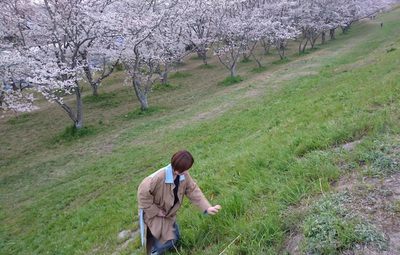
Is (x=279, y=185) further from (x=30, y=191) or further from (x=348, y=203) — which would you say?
(x=30, y=191)

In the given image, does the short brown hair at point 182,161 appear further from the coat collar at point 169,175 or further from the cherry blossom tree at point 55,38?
the cherry blossom tree at point 55,38

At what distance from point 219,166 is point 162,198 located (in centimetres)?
253

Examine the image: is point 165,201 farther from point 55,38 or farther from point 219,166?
point 55,38

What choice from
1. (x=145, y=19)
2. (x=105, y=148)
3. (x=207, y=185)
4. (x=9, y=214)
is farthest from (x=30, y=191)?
(x=145, y=19)

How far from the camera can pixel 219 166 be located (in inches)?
219

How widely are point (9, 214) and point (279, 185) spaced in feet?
24.7

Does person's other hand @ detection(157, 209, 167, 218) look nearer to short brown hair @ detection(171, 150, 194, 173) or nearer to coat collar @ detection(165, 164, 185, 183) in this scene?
coat collar @ detection(165, 164, 185, 183)

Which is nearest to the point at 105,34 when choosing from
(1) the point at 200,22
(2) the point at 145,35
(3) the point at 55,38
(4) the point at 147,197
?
(2) the point at 145,35

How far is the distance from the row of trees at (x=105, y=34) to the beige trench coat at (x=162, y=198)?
998 cm

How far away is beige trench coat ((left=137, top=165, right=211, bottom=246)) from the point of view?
3076mm

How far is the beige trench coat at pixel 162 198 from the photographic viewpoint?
3.08 metres

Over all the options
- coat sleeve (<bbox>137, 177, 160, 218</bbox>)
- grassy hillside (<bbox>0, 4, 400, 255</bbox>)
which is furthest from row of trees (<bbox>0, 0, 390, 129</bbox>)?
coat sleeve (<bbox>137, 177, 160, 218</bbox>)

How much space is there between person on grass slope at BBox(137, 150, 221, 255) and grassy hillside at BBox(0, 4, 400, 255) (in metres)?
0.22

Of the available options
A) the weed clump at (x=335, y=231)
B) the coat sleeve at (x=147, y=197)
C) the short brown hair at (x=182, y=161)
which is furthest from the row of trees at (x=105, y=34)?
the weed clump at (x=335, y=231)
